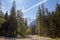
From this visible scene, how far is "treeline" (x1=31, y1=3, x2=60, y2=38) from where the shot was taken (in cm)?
511

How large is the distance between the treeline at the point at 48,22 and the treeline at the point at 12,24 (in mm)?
559

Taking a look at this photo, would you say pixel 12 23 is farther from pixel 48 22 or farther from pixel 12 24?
pixel 48 22

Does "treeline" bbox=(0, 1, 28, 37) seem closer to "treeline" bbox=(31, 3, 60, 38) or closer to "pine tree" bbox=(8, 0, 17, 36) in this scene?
"pine tree" bbox=(8, 0, 17, 36)

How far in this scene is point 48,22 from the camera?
5.24m

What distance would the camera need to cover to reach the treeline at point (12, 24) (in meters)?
5.07

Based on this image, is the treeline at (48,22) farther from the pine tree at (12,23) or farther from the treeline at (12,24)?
the pine tree at (12,23)

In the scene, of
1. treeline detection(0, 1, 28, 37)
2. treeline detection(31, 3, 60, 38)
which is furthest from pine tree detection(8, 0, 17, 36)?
treeline detection(31, 3, 60, 38)

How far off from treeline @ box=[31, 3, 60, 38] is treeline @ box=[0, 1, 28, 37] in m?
0.56

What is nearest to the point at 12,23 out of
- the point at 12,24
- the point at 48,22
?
the point at 12,24

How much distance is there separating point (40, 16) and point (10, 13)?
1167 mm

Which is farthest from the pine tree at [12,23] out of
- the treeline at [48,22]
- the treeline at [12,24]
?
the treeline at [48,22]

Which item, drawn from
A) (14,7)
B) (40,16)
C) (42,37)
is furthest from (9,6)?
(42,37)

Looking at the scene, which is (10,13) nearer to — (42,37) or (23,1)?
(23,1)

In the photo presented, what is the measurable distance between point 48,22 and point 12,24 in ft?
4.31
